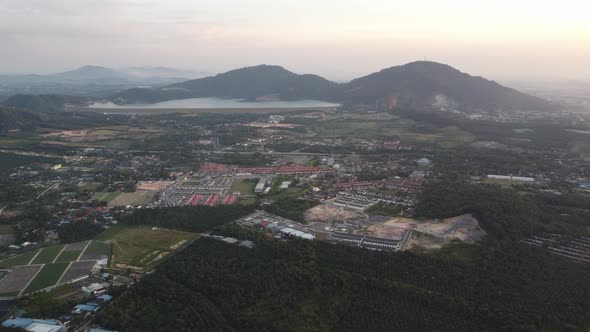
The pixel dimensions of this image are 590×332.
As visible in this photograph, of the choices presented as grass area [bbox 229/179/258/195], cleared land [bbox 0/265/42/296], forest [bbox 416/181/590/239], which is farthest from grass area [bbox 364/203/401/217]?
cleared land [bbox 0/265/42/296]

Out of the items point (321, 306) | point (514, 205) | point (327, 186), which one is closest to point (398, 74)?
point (327, 186)

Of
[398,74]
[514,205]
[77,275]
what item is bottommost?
[77,275]

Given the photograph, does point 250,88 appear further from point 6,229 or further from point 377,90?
point 6,229

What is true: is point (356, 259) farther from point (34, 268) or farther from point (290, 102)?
point (290, 102)

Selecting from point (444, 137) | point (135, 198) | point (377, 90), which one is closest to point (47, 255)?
point (135, 198)

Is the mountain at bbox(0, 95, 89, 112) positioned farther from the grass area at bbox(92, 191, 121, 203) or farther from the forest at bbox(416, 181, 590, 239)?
the forest at bbox(416, 181, 590, 239)

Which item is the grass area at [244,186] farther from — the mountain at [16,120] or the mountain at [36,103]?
the mountain at [36,103]
